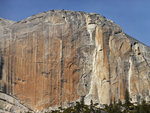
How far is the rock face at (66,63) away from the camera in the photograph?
6644cm

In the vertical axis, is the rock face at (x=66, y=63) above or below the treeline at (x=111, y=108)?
above

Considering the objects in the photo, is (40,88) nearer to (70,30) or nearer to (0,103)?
(0,103)

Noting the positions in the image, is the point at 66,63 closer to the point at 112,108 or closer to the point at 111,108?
the point at 111,108

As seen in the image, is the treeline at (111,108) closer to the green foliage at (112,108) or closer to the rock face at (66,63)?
the green foliage at (112,108)

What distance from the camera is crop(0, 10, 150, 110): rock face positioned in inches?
2616

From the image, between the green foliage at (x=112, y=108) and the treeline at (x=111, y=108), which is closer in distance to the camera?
the green foliage at (x=112, y=108)

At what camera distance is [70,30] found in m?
69.0

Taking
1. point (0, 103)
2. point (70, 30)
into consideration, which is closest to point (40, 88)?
point (0, 103)

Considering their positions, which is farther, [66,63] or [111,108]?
[66,63]

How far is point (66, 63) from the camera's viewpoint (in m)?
67.8

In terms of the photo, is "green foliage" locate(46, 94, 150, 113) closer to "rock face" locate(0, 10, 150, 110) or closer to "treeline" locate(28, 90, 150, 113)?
"treeline" locate(28, 90, 150, 113)

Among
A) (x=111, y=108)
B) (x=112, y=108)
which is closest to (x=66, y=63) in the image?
(x=111, y=108)

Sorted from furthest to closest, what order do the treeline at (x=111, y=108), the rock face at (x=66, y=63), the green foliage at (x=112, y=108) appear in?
the rock face at (x=66, y=63) < the treeline at (x=111, y=108) < the green foliage at (x=112, y=108)

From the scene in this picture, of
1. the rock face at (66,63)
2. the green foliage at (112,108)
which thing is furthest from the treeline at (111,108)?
the rock face at (66,63)
